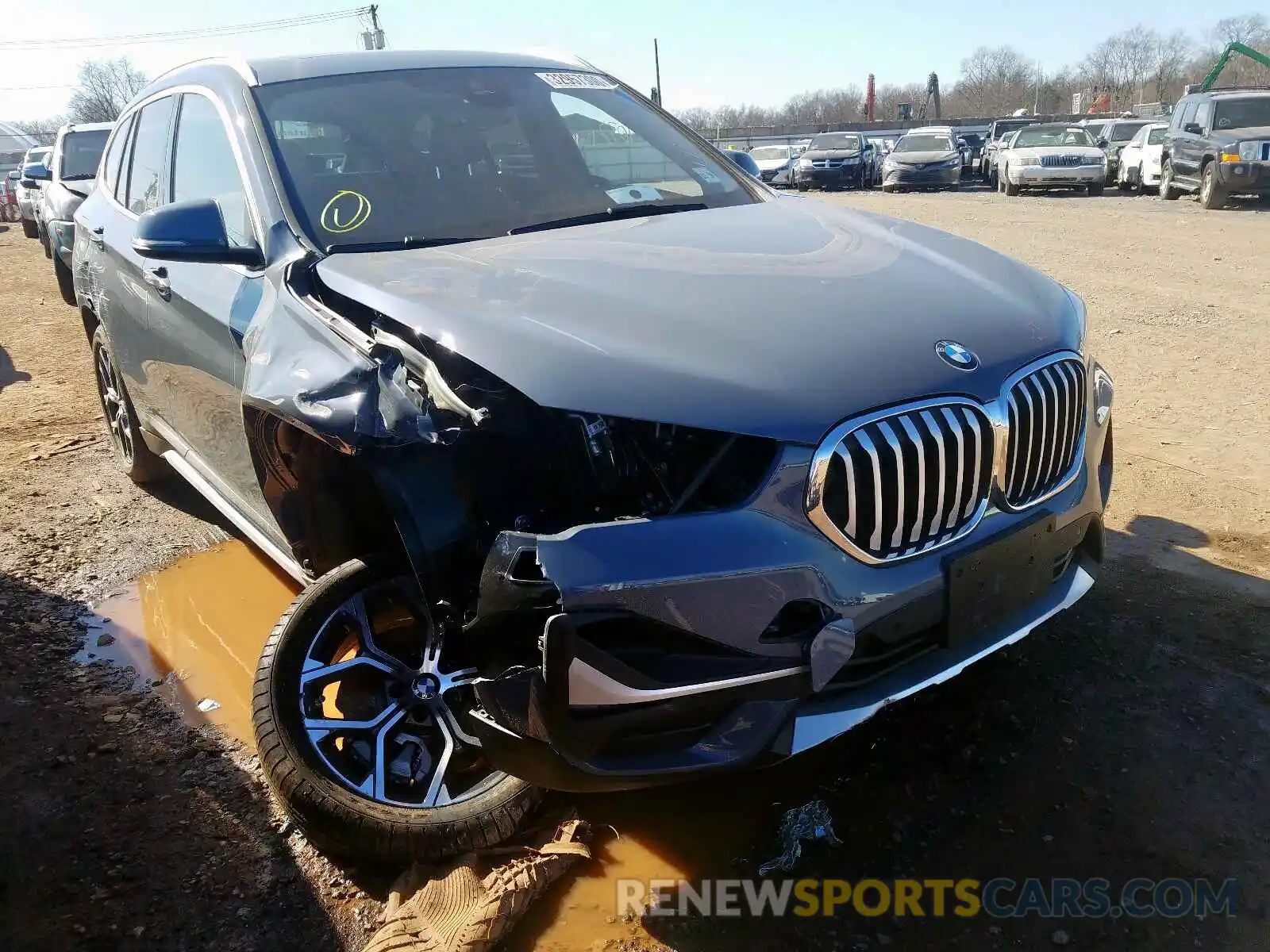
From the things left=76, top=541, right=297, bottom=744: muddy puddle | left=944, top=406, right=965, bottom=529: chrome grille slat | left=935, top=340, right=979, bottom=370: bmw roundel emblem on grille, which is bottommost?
left=76, top=541, right=297, bottom=744: muddy puddle

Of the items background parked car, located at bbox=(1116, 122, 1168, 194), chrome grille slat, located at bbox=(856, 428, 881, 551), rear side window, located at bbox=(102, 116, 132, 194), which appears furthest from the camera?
background parked car, located at bbox=(1116, 122, 1168, 194)

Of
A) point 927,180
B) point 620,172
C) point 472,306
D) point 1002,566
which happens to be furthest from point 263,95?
point 927,180

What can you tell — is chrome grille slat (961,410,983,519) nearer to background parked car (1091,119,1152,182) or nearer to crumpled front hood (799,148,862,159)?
background parked car (1091,119,1152,182)

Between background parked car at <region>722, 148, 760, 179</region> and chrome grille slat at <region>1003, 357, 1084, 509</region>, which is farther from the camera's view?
background parked car at <region>722, 148, 760, 179</region>

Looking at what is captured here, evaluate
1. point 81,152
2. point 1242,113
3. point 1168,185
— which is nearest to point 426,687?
point 81,152

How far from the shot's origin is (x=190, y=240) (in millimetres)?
2924

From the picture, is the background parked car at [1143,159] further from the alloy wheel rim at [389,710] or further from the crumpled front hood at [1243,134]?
the alloy wheel rim at [389,710]

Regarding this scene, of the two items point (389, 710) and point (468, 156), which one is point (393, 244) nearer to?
point (468, 156)

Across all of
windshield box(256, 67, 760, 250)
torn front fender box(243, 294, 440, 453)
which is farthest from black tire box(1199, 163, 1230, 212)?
torn front fender box(243, 294, 440, 453)

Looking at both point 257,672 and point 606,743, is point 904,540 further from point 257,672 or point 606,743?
point 257,672

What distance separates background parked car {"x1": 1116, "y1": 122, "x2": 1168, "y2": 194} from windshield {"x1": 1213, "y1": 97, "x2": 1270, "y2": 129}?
282 centimetres

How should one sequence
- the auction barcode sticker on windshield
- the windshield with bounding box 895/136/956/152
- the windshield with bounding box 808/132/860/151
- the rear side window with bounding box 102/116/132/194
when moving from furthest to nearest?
the windshield with bounding box 808/132/860/151
the windshield with bounding box 895/136/956/152
the rear side window with bounding box 102/116/132/194
the auction barcode sticker on windshield

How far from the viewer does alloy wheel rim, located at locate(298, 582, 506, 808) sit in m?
2.51

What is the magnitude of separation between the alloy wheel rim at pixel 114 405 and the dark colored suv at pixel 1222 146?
16.5 m
